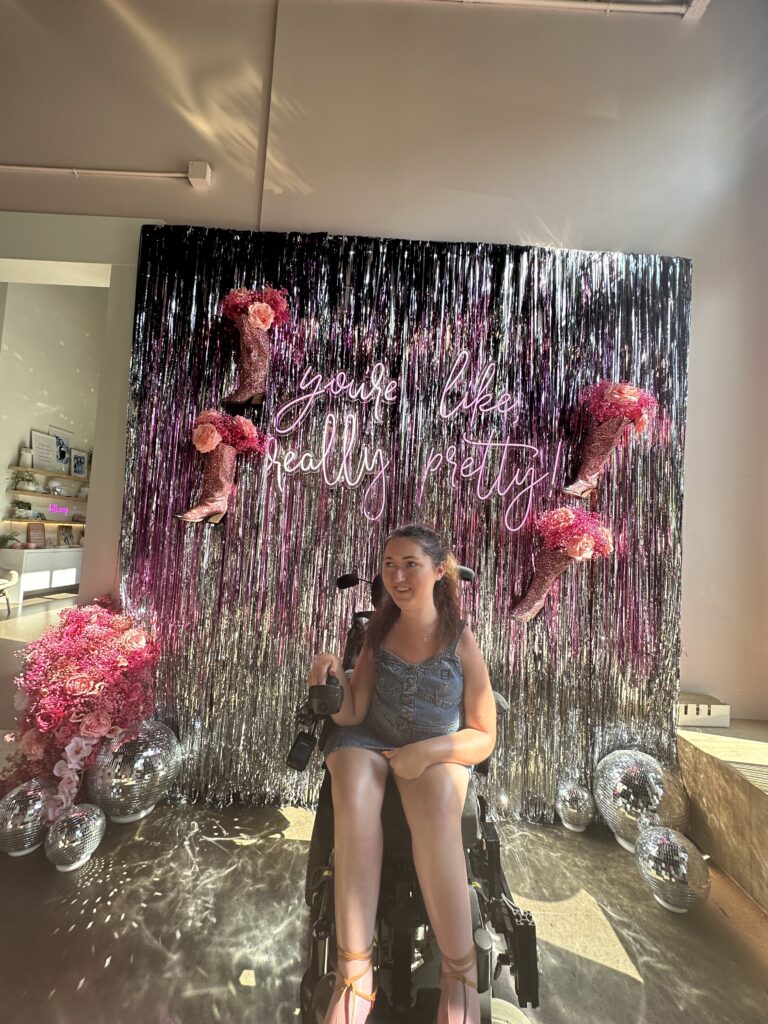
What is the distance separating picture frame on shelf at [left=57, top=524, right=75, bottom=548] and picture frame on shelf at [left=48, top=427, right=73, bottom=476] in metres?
0.75

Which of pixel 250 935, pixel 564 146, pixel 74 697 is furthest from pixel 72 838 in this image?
pixel 564 146

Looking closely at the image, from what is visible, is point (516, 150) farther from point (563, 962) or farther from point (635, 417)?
point (563, 962)

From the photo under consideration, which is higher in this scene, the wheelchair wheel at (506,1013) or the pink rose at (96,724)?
the pink rose at (96,724)

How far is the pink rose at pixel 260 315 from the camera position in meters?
2.48

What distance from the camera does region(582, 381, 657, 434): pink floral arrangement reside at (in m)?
2.41

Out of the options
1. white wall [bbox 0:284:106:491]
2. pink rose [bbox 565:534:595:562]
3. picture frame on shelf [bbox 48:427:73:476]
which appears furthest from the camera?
picture frame on shelf [bbox 48:427:73:476]

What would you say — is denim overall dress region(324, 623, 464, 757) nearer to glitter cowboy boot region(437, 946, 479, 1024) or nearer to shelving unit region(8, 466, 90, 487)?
glitter cowboy boot region(437, 946, 479, 1024)

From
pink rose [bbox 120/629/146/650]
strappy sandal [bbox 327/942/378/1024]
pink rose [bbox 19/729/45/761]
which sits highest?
pink rose [bbox 120/629/146/650]

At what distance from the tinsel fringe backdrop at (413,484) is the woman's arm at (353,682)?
70cm

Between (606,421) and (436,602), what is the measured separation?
1382 mm

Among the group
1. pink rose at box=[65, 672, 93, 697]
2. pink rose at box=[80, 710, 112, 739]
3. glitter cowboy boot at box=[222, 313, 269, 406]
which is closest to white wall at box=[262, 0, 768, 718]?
glitter cowboy boot at box=[222, 313, 269, 406]

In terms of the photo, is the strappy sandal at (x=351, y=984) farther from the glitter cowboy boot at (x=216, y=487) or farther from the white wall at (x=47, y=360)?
the white wall at (x=47, y=360)

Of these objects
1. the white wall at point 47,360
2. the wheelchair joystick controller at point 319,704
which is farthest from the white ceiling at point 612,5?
the white wall at point 47,360

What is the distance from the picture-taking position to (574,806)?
7.72 feet
